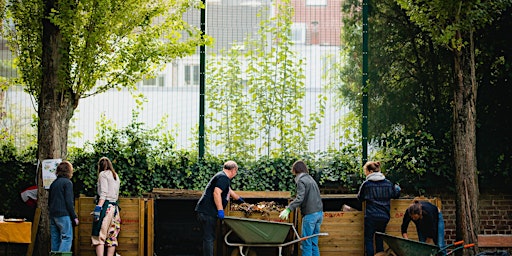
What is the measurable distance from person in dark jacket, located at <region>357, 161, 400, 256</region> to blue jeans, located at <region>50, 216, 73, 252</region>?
4720mm

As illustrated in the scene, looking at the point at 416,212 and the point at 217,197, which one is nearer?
the point at 416,212

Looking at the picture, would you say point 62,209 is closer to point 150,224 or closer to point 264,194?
point 150,224

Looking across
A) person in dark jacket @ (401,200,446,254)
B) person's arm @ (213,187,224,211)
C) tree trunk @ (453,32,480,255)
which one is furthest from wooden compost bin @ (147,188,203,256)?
tree trunk @ (453,32,480,255)

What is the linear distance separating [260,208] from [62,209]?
318cm

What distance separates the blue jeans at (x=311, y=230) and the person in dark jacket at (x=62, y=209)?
3624 millimetres

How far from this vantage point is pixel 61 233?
12.8m

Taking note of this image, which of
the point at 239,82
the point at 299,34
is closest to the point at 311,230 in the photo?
the point at 239,82

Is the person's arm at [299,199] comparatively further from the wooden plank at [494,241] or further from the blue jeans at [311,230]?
the wooden plank at [494,241]

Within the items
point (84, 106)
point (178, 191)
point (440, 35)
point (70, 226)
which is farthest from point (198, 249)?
point (440, 35)

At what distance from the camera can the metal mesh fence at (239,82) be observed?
15.6 meters

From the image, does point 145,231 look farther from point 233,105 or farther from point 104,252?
point 233,105

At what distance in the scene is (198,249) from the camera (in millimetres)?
14547

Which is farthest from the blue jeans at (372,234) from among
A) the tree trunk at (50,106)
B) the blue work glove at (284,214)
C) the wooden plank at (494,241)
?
the tree trunk at (50,106)

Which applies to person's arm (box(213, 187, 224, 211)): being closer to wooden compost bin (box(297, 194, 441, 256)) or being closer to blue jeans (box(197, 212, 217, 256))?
blue jeans (box(197, 212, 217, 256))
